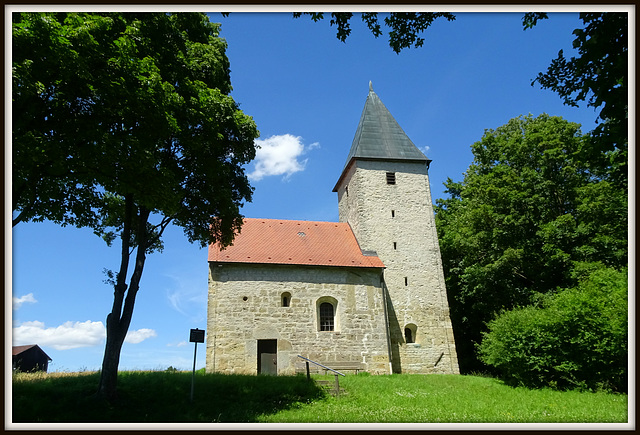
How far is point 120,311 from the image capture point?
33.0 ft

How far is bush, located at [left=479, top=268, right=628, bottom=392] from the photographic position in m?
13.1

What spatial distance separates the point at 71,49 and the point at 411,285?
16494 mm

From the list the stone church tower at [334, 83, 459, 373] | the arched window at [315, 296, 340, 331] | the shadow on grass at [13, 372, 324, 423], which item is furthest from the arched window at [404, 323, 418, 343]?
the shadow on grass at [13, 372, 324, 423]

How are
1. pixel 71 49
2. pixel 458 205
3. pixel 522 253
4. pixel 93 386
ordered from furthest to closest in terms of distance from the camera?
1. pixel 458 205
2. pixel 522 253
3. pixel 93 386
4. pixel 71 49

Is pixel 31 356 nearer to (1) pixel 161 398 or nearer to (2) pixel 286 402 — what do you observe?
(1) pixel 161 398

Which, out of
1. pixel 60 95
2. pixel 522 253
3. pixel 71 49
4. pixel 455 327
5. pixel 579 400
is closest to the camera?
pixel 71 49

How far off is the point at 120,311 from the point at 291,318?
8.22 meters

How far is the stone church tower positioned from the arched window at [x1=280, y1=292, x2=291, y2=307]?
15.0 ft

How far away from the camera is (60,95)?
316 inches

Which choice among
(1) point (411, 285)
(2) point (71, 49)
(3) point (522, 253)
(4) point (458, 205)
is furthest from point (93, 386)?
(4) point (458, 205)

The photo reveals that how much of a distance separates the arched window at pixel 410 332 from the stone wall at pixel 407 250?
0.05 meters

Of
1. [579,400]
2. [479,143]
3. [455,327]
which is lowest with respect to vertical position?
[579,400]

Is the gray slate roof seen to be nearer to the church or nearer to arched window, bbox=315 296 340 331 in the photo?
the church

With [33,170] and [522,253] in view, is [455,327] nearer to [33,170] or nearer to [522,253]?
[522,253]
